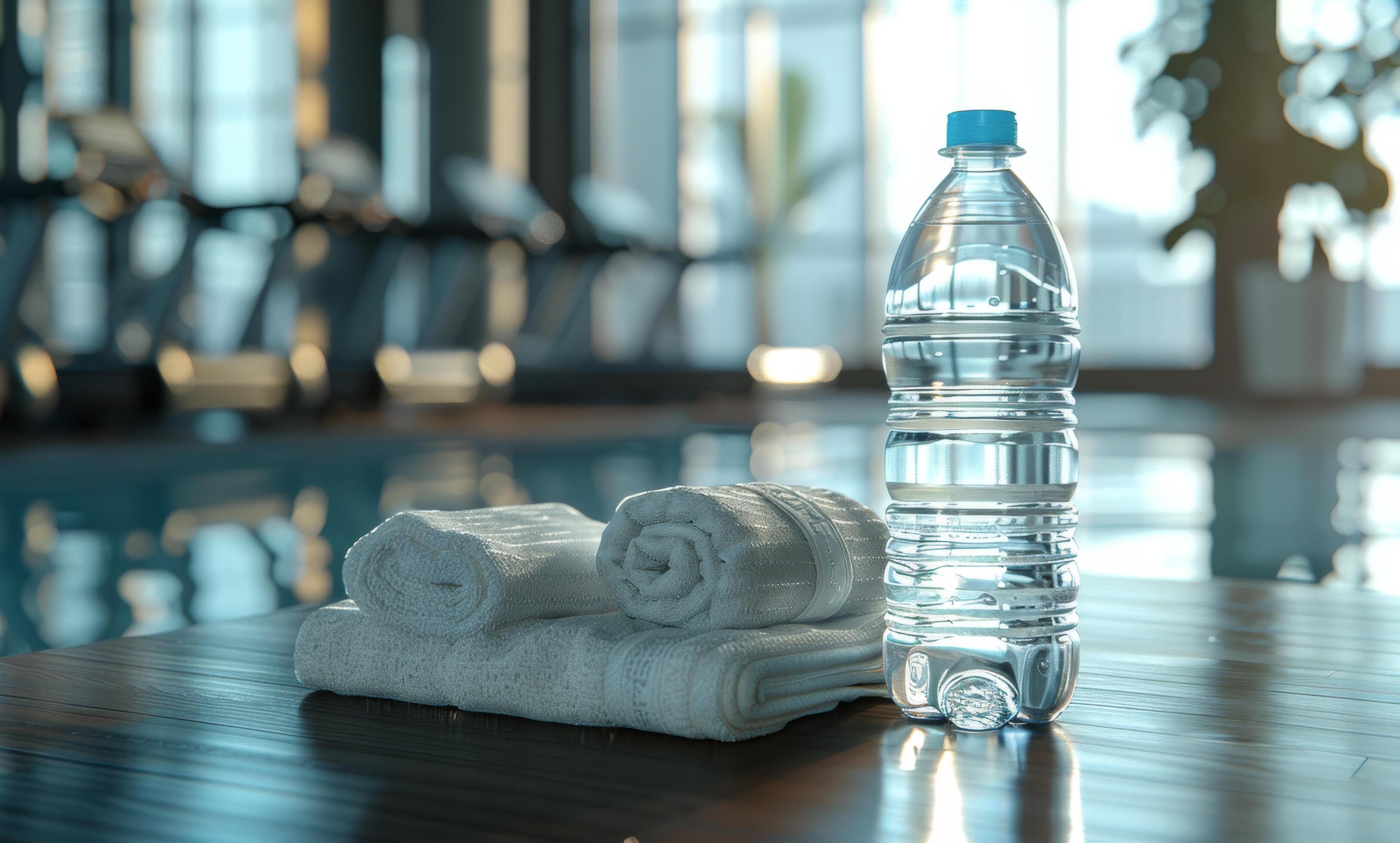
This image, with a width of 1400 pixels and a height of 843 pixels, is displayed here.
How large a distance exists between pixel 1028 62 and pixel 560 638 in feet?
37.4

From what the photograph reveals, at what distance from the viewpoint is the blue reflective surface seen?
Result: 104 inches

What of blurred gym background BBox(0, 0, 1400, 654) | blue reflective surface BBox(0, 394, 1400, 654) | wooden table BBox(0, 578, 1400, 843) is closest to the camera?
wooden table BBox(0, 578, 1400, 843)

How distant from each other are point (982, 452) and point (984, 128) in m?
0.28

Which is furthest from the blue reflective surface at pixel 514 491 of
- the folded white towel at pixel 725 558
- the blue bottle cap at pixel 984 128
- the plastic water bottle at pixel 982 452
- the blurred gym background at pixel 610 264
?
the blue bottle cap at pixel 984 128

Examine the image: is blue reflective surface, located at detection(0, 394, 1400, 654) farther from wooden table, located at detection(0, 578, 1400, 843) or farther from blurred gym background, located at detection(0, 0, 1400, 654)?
wooden table, located at detection(0, 578, 1400, 843)

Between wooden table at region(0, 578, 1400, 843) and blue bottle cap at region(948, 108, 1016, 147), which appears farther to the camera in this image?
blue bottle cap at region(948, 108, 1016, 147)

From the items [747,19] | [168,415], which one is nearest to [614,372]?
[747,19]

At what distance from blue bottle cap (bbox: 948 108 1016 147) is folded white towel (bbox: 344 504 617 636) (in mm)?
502

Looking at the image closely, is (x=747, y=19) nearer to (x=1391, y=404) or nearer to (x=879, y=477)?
(x=1391, y=404)

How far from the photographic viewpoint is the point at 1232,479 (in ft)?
15.3

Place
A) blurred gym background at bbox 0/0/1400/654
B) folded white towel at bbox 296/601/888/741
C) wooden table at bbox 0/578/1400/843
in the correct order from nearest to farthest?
wooden table at bbox 0/578/1400/843 < folded white towel at bbox 296/601/888/741 < blurred gym background at bbox 0/0/1400/654

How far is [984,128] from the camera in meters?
1.20

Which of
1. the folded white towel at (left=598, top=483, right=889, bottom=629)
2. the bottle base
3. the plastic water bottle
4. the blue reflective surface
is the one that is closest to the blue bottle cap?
the plastic water bottle

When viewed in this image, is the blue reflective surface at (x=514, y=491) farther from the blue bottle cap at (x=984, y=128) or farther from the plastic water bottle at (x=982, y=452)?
the blue bottle cap at (x=984, y=128)
